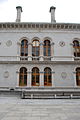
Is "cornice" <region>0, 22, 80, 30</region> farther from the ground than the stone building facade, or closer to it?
farther from the ground

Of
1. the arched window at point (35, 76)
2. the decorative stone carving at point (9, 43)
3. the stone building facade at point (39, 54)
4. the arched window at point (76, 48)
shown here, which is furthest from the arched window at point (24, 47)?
the arched window at point (76, 48)

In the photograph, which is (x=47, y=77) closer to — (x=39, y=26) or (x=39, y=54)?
(x=39, y=54)

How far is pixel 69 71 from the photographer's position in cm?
1647

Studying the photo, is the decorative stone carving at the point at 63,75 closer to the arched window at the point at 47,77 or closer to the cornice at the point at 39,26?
the arched window at the point at 47,77

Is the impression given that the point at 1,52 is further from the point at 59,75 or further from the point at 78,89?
the point at 78,89

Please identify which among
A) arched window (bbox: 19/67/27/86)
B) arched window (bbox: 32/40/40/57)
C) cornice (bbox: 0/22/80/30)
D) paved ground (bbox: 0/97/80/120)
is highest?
cornice (bbox: 0/22/80/30)

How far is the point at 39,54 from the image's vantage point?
17.2m

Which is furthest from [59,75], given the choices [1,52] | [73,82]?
[1,52]

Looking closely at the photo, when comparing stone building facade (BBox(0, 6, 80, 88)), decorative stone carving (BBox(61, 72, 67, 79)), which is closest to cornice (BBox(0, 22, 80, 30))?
stone building facade (BBox(0, 6, 80, 88))

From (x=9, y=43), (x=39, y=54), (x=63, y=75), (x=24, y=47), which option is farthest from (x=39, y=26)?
(x=63, y=75)

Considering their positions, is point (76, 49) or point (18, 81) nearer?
point (18, 81)

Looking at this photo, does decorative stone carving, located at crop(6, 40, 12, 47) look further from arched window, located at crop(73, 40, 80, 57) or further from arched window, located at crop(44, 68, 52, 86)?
arched window, located at crop(73, 40, 80, 57)

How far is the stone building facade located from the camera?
1623cm

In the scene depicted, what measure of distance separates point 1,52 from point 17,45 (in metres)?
2.44
